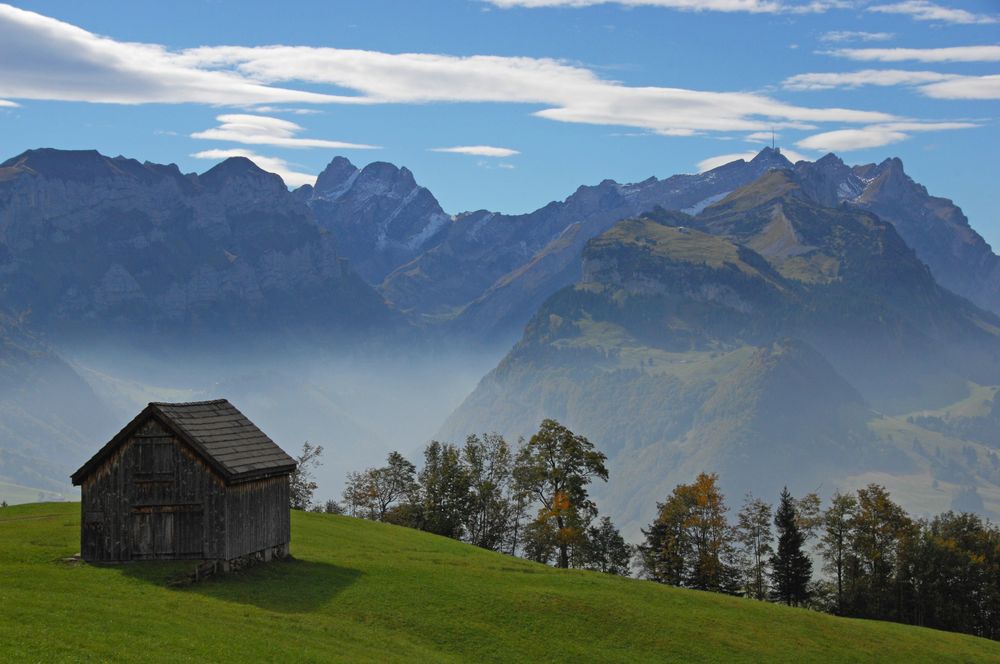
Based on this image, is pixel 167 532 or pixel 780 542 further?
pixel 780 542

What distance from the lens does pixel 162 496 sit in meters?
53.9

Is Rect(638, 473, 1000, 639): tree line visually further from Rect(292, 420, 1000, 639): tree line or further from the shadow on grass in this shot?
the shadow on grass

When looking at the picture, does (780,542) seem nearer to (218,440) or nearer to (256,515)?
(256,515)

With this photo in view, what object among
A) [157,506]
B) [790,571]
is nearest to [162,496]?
[157,506]

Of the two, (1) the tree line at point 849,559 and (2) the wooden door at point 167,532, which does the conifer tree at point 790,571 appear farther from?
(2) the wooden door at point 167,532

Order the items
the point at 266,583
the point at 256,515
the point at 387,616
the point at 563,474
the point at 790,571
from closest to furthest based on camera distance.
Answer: the point at 387,616 → the point at 266,583 → the point at 256,515 → the point at 563,474 → the point at 790,571

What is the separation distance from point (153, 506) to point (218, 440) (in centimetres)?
460

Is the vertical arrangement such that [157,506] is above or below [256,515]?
above

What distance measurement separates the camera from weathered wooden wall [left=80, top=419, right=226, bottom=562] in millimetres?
53438

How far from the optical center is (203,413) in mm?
58156

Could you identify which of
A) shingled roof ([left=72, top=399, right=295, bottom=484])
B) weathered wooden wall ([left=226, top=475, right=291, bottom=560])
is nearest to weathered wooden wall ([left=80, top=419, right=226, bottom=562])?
shingled roof ([left=72, top=399, right=295, bottom=484])

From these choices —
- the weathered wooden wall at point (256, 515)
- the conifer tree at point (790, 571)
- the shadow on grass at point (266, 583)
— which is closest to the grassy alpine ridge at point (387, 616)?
the shadow on grass at point (266, 583)

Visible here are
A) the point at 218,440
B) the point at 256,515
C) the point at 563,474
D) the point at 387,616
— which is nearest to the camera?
the point at 387,616

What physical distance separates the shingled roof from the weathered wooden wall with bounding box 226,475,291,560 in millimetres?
809
